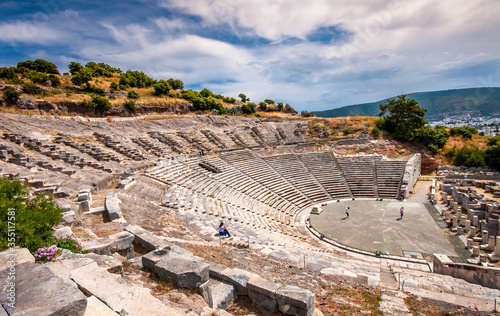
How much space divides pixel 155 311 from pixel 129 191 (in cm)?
1192

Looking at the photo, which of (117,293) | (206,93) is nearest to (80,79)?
(206,93)

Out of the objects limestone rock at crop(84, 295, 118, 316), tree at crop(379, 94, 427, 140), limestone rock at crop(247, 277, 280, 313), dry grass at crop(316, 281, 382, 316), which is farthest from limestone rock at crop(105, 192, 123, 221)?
tree at crop(379, 94, 427, 140)

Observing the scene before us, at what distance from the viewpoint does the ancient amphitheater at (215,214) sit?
451 cm

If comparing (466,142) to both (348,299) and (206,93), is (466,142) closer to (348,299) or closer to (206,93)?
(348,299)

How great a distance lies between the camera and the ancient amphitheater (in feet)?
14.8

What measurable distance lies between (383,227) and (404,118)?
22979mm

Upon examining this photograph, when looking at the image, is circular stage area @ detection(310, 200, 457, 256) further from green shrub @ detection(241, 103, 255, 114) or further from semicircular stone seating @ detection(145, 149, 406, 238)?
green shrub @ detection(241, 103, 255, 114)

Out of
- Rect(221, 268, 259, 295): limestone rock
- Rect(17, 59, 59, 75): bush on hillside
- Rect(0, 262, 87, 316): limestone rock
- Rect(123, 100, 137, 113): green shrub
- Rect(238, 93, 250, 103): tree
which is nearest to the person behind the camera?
Rect(0, 262, 87, 316): limestone rock

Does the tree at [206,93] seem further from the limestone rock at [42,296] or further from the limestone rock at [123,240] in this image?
the limestone rock at [42,296]

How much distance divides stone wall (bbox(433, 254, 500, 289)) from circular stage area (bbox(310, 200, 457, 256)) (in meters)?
3.17

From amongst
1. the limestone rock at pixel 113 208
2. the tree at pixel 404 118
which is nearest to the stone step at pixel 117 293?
the limestone rock at pixel 113 208

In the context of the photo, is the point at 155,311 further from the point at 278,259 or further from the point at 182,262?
the point at 278,259

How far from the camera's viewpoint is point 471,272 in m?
9.91

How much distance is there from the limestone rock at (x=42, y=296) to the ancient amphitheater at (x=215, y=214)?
2cm
